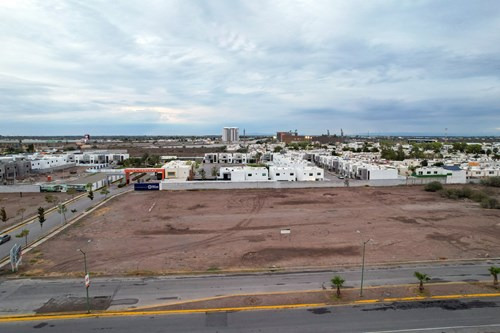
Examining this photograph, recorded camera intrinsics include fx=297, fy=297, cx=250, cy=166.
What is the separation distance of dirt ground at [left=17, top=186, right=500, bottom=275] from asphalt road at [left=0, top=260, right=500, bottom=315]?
5.20 feet

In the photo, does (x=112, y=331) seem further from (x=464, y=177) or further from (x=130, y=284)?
(x=464, y=177)

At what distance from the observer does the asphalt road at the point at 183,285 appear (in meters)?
15.5

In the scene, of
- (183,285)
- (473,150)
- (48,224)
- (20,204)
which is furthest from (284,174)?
(473,150)

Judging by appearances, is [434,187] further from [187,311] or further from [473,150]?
[473,150]

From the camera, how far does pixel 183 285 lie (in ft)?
56.2

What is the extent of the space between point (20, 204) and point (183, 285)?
116 ft

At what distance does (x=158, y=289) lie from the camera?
653 inches

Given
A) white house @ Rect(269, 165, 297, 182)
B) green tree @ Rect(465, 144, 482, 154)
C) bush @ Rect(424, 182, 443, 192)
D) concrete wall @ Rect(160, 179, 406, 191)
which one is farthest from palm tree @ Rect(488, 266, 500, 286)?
green tree @ Rect(465, 144, 482, 154)

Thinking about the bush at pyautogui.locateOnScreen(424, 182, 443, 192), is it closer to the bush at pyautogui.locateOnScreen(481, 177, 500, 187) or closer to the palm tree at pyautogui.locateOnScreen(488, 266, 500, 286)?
the bush at pyautogui.locateOnScreen(481, 177, 500, 187)

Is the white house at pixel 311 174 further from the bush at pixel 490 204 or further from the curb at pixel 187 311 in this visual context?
the curb at pixel 187 311

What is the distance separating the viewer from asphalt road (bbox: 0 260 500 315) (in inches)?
610

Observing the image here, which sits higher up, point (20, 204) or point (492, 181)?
point (492, 181)

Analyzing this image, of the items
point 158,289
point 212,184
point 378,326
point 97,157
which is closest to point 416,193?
point 212,184

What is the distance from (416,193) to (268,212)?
Result: 2571 cm
